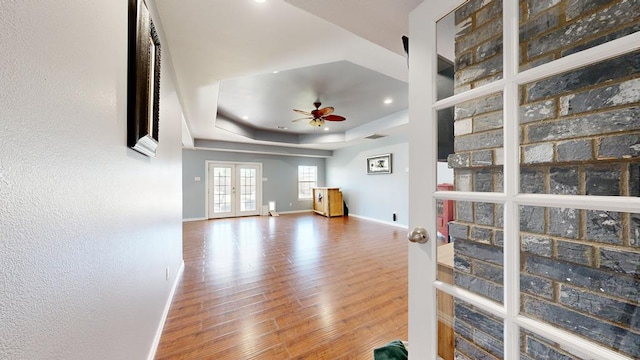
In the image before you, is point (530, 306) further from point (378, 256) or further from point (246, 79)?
point (246, 79)

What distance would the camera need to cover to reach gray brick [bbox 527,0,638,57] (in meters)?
0.57

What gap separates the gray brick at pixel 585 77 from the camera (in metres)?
0.56

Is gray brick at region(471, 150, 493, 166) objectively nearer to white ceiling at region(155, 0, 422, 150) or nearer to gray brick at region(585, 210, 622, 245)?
gray brick at region(585, 210, 622, 245)

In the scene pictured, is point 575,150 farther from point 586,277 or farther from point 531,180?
point 586,277

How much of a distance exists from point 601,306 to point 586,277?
0.23ft

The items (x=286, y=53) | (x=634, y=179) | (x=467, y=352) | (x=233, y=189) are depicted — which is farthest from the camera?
(x=233, y=189)

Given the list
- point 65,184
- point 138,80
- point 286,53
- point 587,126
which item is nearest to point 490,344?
point 587,126

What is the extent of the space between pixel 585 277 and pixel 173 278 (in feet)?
9.43

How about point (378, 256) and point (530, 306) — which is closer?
point (530, 306)

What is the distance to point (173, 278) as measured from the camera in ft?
7.70

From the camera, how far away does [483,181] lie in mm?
843

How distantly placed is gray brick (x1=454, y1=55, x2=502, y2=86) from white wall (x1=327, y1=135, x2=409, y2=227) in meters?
4.14

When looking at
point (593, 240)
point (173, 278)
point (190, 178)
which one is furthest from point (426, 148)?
point (190, 178)

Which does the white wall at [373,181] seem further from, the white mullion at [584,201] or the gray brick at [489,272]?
the white mullion at [584,201]
